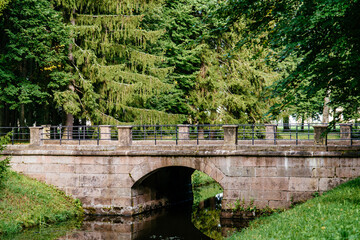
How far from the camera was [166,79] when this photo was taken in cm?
2356

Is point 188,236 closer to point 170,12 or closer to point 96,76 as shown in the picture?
point 96,76

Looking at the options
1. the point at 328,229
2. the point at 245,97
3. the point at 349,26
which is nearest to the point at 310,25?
the point at 349,26

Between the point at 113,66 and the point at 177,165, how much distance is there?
7917 millimetres

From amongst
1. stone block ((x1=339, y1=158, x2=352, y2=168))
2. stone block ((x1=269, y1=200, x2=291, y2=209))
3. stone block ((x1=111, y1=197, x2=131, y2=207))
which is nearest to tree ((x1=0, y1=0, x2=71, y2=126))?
stone block ((x1=111, y1=197, x2=131, y2=207))

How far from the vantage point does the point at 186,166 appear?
15227mm

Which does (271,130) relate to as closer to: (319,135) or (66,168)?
(319,135)

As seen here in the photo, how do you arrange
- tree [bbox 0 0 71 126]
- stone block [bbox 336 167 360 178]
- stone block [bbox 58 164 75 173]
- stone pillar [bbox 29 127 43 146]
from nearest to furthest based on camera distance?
stone block [bbox 336 167 360 178] < stone block [bbox 58 164 75 173] < stone pillar [bbox 29 127 43 146] < tree [bbox 0 0 71 126]

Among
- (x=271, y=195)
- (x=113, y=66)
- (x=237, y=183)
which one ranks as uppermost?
(x=113, y=66)

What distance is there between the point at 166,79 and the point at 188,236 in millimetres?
11698

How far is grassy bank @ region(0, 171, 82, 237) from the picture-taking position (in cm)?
1371

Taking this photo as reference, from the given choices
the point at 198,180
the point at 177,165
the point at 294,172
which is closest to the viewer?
the point at 294,172

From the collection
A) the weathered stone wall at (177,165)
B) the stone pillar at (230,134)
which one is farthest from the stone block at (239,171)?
the stone pillar at (230,134)

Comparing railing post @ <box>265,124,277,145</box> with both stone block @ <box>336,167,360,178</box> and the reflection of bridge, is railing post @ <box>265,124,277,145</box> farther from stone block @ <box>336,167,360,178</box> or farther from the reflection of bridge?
stone block @ <box>336,167,360,178</box>

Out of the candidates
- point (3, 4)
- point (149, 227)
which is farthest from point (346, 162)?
point (3, 4)
